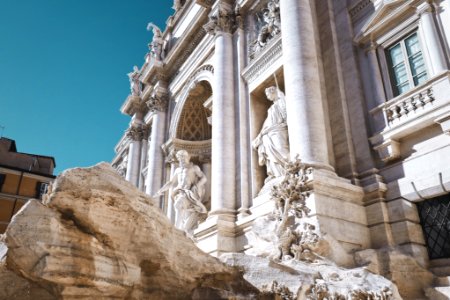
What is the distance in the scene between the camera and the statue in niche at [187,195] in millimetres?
11721

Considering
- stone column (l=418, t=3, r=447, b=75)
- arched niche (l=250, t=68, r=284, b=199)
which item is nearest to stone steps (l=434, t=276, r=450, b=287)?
stone column (l=418, t=3, r=447, b=75)

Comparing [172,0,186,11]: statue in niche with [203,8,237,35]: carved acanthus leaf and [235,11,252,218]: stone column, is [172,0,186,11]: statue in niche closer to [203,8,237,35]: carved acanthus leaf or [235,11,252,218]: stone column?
[203,8,237,35]: carved acanthus leaf

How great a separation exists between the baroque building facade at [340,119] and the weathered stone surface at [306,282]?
6.11 ft

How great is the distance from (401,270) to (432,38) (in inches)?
163

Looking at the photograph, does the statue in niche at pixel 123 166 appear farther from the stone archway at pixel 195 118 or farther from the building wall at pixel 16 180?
the stone archway at pixel 195 118

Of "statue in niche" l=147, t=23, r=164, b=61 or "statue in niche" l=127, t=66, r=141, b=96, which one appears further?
"statue in niche" l=127, t=66, r=141, b=96

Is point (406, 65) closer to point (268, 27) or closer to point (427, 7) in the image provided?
point (427, 7)

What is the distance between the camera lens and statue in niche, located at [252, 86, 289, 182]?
8773 millimetres

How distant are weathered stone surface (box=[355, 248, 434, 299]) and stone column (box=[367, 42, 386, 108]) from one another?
10.3 ft

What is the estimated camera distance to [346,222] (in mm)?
6926

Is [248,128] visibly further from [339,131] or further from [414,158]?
[414,158]

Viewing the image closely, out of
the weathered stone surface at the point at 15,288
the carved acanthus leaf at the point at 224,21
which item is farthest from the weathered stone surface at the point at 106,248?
the carved acanthus leaf at the point at 224,21

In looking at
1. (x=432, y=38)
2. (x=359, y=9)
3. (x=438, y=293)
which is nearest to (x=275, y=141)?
(x=359, y=9)

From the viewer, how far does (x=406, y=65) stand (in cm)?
776
